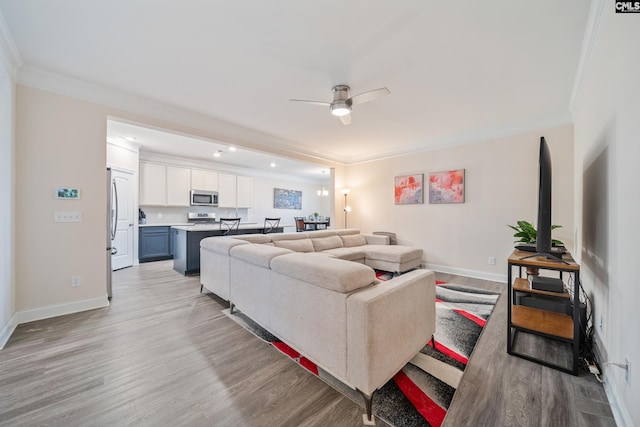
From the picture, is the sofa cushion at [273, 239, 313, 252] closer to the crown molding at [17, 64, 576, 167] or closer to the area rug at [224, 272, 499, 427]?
the area rug at [224, 272, 499, 427]

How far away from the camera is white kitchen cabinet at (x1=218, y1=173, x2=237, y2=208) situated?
24.1 feet

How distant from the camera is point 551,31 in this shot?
6.61ft

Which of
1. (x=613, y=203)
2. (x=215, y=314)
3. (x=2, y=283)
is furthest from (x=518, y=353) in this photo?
(x=2, y=283)

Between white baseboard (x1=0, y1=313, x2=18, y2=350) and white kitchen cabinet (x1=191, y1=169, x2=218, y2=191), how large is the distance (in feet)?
15.1

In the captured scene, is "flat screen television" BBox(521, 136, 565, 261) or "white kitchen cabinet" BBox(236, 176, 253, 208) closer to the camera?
"flat screen television" BBox(521, 136, 565, 261)

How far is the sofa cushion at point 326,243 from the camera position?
14.9ft

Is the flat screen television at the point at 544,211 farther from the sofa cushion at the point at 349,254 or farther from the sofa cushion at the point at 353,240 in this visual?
the sofa cushion at the point at 353,240

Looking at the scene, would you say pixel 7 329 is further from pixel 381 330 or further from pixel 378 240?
pixel 378 240

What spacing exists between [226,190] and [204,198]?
0.75 metres

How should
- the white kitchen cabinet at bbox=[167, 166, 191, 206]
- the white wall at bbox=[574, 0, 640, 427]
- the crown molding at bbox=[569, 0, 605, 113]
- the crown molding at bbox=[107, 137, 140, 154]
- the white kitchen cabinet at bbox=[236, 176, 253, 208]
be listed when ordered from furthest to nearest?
the white kitchen cabinet at bbox=[236, 176, 253, 208]
the white kitchen cabinet at bbox=[167, 166, 191, 206]
the crown molding at bbox=[107, 137, 140, 154]
the crown molding at bbox=[569, 0, 605, 113]
the white wall at bbox=[574, 0, 640, 427]

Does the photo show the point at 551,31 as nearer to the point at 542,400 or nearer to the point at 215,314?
the point at 542,400

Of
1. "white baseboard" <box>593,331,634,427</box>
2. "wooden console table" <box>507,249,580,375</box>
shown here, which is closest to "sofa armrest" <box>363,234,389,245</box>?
"wooden console table" <box>507,249,580,375</box>

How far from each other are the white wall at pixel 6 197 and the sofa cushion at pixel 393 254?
4388mm

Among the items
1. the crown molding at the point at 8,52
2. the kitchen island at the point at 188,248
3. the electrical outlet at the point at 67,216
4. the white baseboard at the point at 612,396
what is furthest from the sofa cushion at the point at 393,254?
the crown molding at the point at 8,52
